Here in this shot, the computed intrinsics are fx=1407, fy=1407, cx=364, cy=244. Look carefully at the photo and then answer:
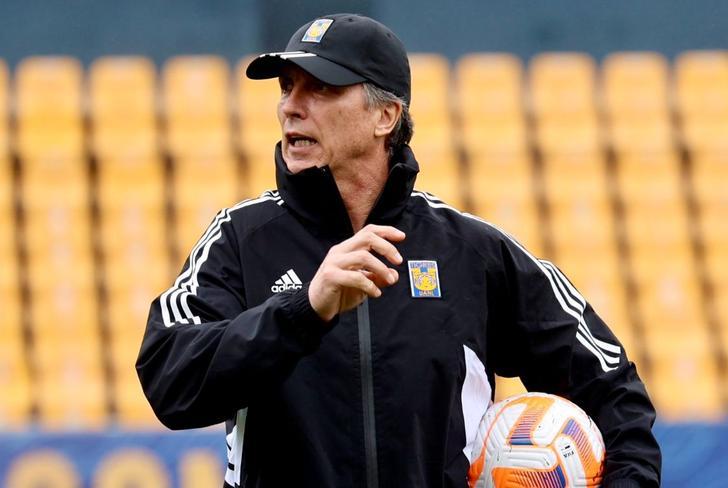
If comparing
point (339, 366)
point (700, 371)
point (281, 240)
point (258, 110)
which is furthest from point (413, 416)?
point (258, 110)

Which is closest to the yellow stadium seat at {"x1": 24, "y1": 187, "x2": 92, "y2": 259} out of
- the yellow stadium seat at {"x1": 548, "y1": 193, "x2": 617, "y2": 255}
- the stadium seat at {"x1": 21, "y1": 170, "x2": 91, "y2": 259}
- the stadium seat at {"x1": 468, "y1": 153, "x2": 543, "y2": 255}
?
the stadium seat at {"x1": 21, "y1": 170, "x2": 91, "y2": 259}

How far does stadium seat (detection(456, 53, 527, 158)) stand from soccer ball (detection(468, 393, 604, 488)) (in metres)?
6.04

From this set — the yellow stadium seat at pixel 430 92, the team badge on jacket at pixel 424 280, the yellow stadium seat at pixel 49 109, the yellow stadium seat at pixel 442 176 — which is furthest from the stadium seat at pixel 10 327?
the team badge on jacket at pixel 424 280

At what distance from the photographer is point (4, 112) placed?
9148mm

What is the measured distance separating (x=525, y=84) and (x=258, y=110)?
6.15ft

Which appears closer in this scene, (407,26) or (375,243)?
(375,243)

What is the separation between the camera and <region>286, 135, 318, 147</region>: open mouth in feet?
10.8

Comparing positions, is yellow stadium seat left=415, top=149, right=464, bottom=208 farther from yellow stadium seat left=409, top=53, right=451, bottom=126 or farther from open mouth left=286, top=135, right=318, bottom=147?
open mouth left=286, top=135, right=318, bottom=147

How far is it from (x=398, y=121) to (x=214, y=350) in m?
0.86

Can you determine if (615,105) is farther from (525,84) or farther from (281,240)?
(281,240)

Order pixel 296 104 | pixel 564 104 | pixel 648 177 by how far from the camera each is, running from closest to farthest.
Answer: pixel 296 104 < pixel 648 177 < pixel 564 104

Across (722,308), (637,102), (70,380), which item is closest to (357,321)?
(70,380)

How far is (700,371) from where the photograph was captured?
834 cm

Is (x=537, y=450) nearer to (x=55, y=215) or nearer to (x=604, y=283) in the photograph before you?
(x=604, y=283)
